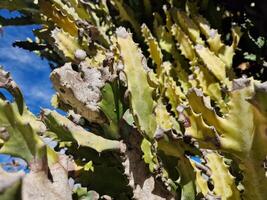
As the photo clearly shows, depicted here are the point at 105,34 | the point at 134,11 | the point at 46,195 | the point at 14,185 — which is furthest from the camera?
the point at 134,11

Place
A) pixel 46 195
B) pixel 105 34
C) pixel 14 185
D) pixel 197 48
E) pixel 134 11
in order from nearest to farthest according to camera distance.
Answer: pixel 14 185 → pixel 46 195 → pixel 197 48 → pixel 105 34 → pixel 134 11

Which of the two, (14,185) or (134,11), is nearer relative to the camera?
(14,185)

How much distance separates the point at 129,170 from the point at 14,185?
0.57m

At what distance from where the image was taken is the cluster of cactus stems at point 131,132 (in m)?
1.08

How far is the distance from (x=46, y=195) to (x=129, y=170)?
1.07ft

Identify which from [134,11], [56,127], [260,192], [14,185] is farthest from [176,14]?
[14,185]

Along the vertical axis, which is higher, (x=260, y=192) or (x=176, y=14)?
(x=176, y=14)

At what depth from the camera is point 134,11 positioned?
111 inches

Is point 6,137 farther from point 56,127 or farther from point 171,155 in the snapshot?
point 171,155

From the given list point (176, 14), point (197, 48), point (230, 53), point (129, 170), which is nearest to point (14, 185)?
point (129, 170)

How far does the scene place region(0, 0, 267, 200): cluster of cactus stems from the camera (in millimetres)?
1082

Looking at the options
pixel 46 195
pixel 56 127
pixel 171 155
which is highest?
pixel 56 127

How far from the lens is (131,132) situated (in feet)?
4.82

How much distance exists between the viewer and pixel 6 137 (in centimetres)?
115
